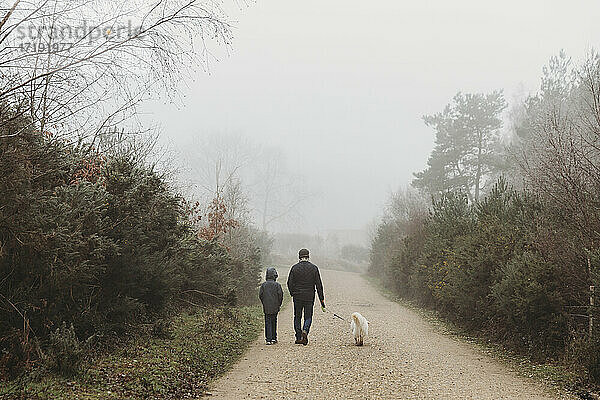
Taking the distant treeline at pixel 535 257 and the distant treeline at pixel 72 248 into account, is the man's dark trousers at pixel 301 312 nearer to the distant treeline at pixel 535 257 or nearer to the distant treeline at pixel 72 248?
the distant treeline at pixel 72 248

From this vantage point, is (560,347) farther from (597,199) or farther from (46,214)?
(46,214)

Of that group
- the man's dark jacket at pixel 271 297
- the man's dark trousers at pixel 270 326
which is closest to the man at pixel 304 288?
the man's dark jacket at pixel 271 297

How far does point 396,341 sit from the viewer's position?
1227 cm

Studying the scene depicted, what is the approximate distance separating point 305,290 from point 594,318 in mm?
5529

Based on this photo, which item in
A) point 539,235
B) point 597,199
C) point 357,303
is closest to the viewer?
point 597,199

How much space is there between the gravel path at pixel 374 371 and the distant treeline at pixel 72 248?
7.01 feet

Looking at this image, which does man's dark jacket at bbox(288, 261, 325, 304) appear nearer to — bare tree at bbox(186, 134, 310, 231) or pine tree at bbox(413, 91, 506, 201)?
pine tree at bbox(413, 91, 506, 201)

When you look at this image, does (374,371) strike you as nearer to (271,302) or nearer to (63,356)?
(271,302)

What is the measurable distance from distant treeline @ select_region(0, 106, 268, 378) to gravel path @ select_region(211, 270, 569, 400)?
84.1 inches

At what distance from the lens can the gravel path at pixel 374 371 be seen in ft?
24.4

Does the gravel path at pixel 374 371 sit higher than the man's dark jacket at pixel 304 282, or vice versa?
the man's dark jacket at pixel 304 282

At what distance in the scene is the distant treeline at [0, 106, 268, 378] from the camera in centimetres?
652

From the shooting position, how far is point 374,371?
28.6 ft

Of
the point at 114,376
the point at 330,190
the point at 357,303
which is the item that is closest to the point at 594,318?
the point at 114,376
